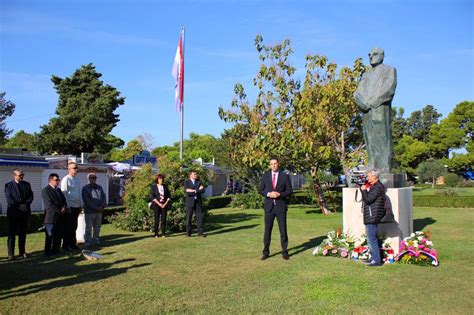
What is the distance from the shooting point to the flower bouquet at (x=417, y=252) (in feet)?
23.9

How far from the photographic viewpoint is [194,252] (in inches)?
348

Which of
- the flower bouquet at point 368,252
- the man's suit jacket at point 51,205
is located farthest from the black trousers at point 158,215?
the flower bouquet at point 368,252

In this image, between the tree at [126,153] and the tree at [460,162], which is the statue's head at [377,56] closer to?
the tree at [126,153]

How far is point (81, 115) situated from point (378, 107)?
34.5m

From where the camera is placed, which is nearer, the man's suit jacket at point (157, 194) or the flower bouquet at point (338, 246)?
the flower bouquet at point (338, 246)

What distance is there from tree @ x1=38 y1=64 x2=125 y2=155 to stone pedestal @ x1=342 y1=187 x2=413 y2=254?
32306 millimetres

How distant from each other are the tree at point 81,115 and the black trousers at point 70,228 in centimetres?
2912

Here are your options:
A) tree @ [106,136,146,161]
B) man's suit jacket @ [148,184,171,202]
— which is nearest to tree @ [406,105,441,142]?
tree @ [106,136,146,161]

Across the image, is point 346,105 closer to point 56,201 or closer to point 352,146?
point 352,146

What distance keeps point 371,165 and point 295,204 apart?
62.3 ft

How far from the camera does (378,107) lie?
8703 mm

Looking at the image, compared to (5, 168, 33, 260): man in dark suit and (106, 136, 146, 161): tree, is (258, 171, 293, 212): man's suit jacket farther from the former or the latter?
(106, 136, 146, 161): tree

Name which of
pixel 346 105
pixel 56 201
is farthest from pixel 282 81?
pixel 56 201

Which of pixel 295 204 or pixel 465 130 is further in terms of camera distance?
pixel 465 130
